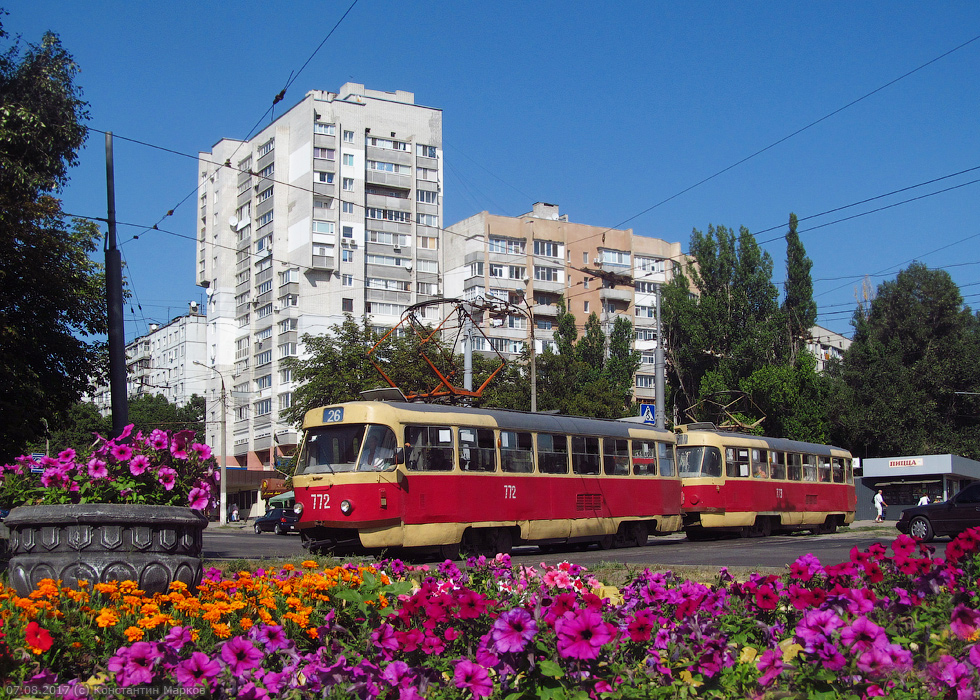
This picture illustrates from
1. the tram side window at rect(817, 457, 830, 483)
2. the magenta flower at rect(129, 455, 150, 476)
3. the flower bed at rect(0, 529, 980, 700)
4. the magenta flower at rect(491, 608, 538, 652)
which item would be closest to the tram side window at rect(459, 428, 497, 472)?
the magenta flower at rect(129, 455, 150, 476)

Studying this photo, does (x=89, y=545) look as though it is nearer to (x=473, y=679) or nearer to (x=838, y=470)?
(x=473, y=679)

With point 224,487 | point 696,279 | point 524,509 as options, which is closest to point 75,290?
point 524,509

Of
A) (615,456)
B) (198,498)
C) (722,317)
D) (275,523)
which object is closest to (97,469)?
(198,498)

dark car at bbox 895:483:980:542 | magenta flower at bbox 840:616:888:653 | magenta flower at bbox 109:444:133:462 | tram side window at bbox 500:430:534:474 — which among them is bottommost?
dark car at bbox 895:483:980:542

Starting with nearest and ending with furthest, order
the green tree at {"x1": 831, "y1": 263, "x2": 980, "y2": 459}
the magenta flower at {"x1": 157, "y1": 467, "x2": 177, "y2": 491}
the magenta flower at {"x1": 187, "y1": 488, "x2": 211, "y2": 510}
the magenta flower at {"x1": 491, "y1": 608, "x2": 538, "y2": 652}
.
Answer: the magenta flower at {"x1": 491, "y1": 608, "x2": 538, "y2": 652}, the magenta flower at {"x1": 157, "y1": 467, "x2": 177, "y2": 491}, the magenta flower at {"x1": 187, "y1": 488, "x2": 211, "y2": 510}, the green tree at {"x1": 831, "y1": 263, "x2": 980, "y2": 459}

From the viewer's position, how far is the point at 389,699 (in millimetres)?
3893

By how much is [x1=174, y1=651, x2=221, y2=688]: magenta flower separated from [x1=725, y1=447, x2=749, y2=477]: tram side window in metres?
23.6

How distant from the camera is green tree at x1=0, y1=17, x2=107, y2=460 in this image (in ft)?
54.2

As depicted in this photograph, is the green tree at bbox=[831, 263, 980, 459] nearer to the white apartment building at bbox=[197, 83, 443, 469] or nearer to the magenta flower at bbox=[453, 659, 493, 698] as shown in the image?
the white apartment building at bbox=[197, 83, 443, 469]

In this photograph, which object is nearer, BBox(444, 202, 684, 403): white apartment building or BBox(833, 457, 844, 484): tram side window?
BBox(833, 457, 844, 484): tram side window

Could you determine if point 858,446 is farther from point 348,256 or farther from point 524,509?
point 524,509

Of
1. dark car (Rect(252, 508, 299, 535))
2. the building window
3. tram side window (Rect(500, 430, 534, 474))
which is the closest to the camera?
tram side window (Rect(500, 430, 534, 474))

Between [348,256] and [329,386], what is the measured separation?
34.2 meters

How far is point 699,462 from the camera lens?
1019 inches
